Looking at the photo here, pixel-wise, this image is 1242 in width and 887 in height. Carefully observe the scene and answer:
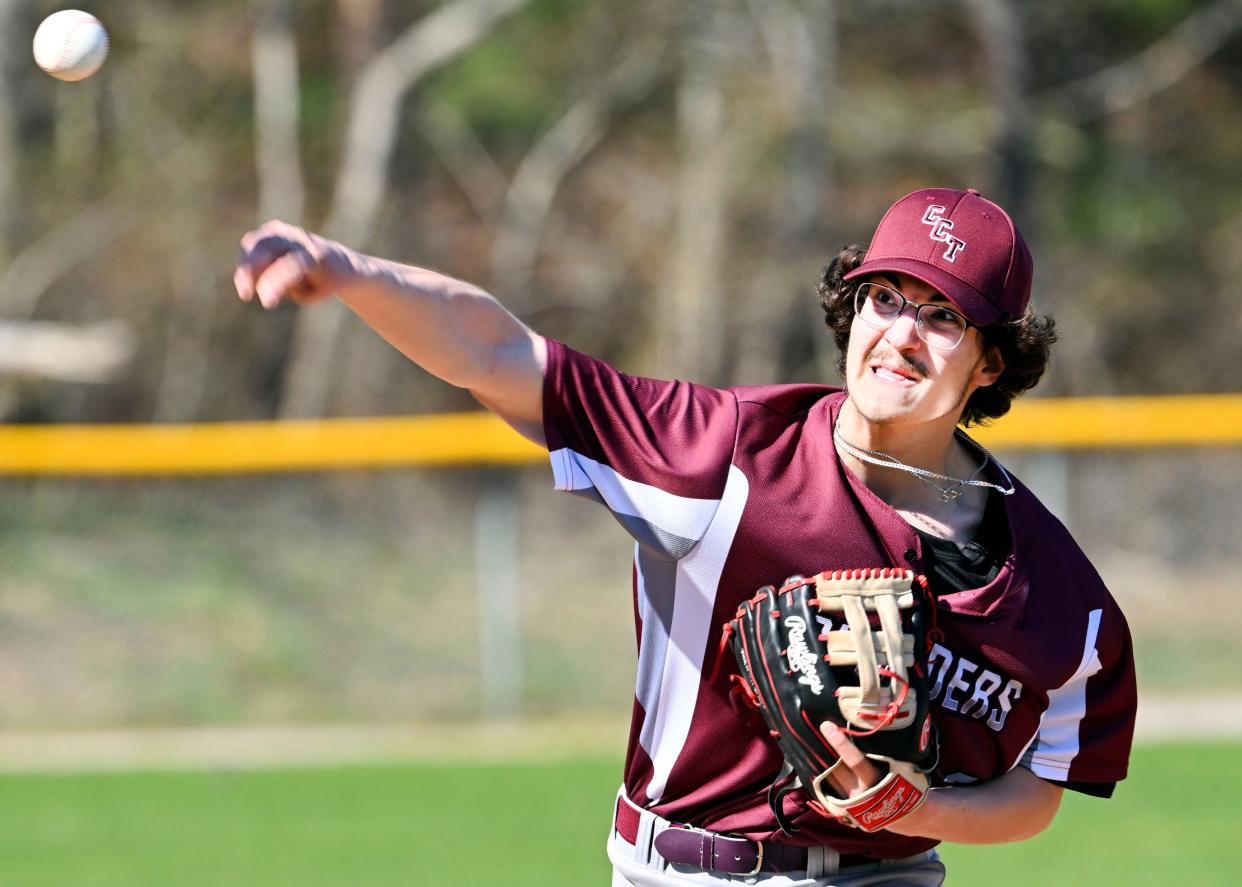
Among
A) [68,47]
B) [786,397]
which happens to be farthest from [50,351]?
[786,397]

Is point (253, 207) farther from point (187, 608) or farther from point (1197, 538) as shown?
point (1197, 538)

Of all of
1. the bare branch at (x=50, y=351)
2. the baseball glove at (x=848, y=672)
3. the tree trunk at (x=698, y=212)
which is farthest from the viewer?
the tree trunk at (x=698, y=212)

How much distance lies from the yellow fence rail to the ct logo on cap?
628cm

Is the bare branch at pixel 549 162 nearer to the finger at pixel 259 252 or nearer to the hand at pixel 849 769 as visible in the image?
the hand at pixel 849 769

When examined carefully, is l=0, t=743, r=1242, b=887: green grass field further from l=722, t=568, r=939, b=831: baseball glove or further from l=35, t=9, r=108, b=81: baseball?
l=722, t=568, r=939, b=831: baseball glove

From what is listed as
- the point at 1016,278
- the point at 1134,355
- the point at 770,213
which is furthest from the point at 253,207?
the point at 1016,278

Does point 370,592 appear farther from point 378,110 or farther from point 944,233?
point 378,110

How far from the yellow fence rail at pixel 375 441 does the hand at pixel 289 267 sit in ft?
21.5

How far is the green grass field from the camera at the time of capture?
19.2ft

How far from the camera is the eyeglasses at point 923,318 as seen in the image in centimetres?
266

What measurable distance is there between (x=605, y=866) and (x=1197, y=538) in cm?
531

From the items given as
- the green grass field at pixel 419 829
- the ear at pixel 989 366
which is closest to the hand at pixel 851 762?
the ear at pixel 989 366

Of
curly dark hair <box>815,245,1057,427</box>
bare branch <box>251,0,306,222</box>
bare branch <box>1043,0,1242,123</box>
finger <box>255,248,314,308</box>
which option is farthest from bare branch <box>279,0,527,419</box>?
finger <box>255,248,314,308</box>

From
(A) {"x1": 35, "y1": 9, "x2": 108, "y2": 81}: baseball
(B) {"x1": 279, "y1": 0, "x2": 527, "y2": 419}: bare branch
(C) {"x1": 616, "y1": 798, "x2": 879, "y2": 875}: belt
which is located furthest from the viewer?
(B) {"x1": 279, "y1": 0, "x2": 527, "y2": 419}: bare branch
